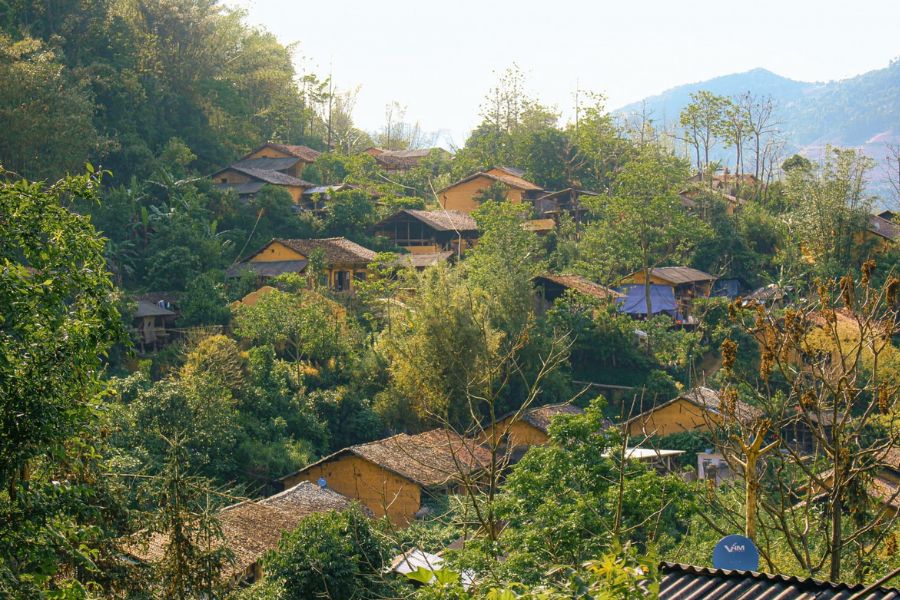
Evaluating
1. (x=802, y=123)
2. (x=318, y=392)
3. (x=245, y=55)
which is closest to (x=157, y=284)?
(x=318, y=392)

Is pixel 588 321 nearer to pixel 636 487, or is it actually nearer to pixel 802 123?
pixel 636 487

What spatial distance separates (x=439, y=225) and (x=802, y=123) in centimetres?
17973

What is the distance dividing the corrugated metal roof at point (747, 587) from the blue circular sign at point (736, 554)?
368 mm

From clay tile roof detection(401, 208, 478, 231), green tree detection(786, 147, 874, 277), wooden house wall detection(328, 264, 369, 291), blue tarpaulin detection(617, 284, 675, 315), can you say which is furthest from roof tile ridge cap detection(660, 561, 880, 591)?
clay tile roof detection(401, 208, 478, 231)

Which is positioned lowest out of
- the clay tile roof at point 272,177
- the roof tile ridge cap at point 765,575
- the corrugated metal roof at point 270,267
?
the corrugated metal roof at point 270,267

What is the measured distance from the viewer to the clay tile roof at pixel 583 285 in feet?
102

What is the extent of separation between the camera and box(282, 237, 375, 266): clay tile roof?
30484 mm

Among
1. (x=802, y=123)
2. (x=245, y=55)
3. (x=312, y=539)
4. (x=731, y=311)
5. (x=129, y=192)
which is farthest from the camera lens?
(x=802, y=123)

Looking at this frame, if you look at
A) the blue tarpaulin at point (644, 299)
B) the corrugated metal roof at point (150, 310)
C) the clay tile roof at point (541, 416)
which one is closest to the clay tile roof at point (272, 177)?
the corrugated metal roof at point (150, 310)

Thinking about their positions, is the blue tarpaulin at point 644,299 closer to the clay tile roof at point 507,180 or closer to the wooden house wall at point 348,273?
the wooden house wall at point 348,273

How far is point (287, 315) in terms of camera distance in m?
25.1

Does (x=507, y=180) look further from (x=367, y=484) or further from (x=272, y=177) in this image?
(x=367, y=484)

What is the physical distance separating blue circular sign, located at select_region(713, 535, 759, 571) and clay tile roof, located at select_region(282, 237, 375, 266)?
24.2 metres

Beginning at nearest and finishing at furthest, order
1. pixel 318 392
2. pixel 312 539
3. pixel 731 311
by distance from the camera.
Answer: pixel 731 311 → pixel 312 539 → pixel 318 392
